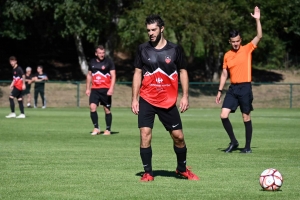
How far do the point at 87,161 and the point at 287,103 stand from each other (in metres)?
31.8

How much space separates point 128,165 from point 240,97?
3.33m

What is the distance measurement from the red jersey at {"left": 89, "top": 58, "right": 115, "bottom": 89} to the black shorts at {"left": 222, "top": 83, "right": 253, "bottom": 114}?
5.42m

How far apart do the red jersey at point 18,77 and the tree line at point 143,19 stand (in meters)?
18.1

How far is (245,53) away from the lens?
1474 centimetres

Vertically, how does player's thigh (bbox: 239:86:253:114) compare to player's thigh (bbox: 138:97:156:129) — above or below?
below

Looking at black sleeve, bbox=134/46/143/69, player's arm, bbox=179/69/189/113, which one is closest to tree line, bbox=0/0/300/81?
player's arm, bbox=179/69/189/113

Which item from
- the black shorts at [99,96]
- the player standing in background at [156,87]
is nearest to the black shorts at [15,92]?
the black shorts at [99,96]

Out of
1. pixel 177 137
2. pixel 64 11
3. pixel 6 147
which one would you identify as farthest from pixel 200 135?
pixel 64 11

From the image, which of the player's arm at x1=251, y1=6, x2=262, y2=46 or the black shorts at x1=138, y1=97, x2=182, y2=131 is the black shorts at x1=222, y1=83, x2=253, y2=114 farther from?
the black shorts at x1=138, y1=97, x2=182, y2=131

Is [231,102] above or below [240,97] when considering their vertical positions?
below

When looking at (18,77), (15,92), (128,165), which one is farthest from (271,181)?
(15,92)

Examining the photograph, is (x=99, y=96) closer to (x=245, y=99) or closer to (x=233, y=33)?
(x=245, y=99)

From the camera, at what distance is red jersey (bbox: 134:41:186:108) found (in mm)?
10305

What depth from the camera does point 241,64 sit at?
14.7 m
